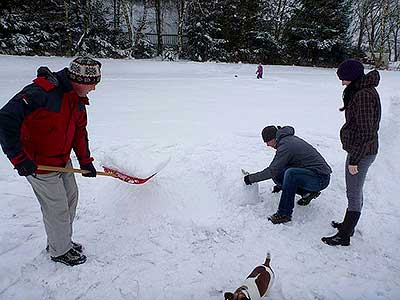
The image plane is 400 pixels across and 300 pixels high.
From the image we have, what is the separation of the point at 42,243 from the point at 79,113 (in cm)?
132

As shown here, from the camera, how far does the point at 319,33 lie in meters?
22.3

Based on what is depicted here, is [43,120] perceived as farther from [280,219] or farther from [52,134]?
[280,219]

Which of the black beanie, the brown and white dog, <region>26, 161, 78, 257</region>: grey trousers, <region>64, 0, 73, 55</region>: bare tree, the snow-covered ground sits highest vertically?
<region>64, 0, 73, 55</region>: bare tree

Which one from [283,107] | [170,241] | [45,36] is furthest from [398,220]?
[45,36]

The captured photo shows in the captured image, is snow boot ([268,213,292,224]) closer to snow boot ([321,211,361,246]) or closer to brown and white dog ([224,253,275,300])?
snow boot ([321,211,361,246])

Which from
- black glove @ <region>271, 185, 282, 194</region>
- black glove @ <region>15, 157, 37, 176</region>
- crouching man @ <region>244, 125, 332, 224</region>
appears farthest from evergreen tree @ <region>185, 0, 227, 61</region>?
black glove @ <region>15, 157, 37, 176</region>

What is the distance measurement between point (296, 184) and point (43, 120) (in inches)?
91.8

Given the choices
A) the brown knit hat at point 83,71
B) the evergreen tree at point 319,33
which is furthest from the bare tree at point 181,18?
the brown knit hat at point 83,71

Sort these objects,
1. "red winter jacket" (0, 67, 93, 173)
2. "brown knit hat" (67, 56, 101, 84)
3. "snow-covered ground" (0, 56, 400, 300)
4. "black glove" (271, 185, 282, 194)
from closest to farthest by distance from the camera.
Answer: "red winter jacket" (0, 67, 93, 173)
"brown knit hat" (67, 56, 101, 84)
"snow-covered ground" (0, 56, 400, 300)
"black glove" (271, 185, 282, 194)

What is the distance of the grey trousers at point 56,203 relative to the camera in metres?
2.48

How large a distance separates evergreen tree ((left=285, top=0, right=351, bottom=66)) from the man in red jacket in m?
22.4

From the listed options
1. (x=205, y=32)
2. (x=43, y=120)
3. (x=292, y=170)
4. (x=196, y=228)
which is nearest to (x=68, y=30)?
(x=205, y=32)

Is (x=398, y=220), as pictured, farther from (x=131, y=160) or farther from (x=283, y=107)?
(x=283, y=107)

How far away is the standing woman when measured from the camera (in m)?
2.77
